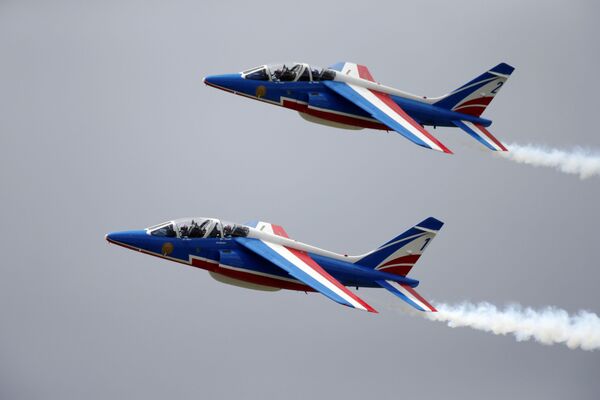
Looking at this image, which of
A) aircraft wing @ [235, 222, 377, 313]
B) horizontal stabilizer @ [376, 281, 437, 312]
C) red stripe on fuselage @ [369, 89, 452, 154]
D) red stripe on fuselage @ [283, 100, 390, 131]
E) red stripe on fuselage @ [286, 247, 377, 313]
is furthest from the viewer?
red stripe on fuselage @ [283, 100, 390, 131]

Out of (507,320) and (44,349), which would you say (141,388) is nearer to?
(44,349)

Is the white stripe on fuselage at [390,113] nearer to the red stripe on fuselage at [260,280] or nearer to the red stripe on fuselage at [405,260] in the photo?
the red stripe on fuselage at [405,260]

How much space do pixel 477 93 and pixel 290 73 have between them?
721 cm

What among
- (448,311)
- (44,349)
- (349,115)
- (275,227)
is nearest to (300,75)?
(349,115)

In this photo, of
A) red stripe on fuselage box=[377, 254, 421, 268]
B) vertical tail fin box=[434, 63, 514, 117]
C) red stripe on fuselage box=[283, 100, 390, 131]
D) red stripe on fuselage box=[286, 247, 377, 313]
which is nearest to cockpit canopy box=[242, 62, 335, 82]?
red stripe on fuselage box=[283, 100, 390, 131]

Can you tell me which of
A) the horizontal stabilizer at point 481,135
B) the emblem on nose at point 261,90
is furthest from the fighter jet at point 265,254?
the emblem on nose at point 261,90

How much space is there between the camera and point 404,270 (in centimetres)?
5178

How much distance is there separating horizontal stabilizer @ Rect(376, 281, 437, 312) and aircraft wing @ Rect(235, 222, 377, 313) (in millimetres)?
2858

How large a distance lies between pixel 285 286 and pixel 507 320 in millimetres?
9326

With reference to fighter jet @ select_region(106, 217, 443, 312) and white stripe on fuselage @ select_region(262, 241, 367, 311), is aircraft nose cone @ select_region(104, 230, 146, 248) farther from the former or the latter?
white stripe on fuselage @ select_region(262, 241, 367, 311)

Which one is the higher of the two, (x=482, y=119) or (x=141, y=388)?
(x=482, y=119)

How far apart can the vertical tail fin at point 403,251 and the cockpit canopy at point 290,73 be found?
282 inches

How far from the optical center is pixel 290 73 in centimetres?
5525

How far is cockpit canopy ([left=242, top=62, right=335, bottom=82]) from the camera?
55125 millimetres
